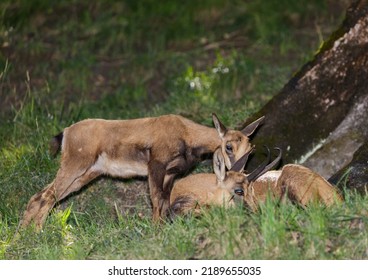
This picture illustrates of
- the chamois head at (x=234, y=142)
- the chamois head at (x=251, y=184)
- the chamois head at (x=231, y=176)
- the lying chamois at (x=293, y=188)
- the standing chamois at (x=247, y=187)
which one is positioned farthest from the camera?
the chamois head at (x=234, y=142)

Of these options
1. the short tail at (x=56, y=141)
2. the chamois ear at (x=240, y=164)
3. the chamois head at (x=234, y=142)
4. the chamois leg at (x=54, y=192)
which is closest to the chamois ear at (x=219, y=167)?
the chamois ear at (x=240, y=164)

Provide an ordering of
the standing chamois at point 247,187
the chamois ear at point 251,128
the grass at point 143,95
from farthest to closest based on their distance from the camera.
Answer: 1. the chamois ear at point 251,128
2. the standing chamois at point 247,187
3. the grass at point 143,95

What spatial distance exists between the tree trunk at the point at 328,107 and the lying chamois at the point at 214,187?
2.92ft

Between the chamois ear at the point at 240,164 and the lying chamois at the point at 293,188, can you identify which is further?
the chamois ear at the point at 240,164

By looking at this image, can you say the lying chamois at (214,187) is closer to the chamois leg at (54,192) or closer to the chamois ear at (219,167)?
the chamois ear at (219,167)

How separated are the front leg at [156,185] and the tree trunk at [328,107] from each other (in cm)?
114

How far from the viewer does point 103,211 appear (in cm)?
1080

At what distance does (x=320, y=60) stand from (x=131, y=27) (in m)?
6.10

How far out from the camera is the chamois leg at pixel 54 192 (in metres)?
10.1

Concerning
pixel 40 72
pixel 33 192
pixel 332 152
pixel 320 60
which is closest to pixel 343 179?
pixel 332 152

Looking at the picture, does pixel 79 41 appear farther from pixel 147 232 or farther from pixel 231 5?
pixel 147 232

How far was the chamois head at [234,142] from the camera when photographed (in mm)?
10242

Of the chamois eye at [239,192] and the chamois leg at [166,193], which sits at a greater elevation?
the chamois eye at [239,192]

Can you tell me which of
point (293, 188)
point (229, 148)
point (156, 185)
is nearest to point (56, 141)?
point (156, 185)
